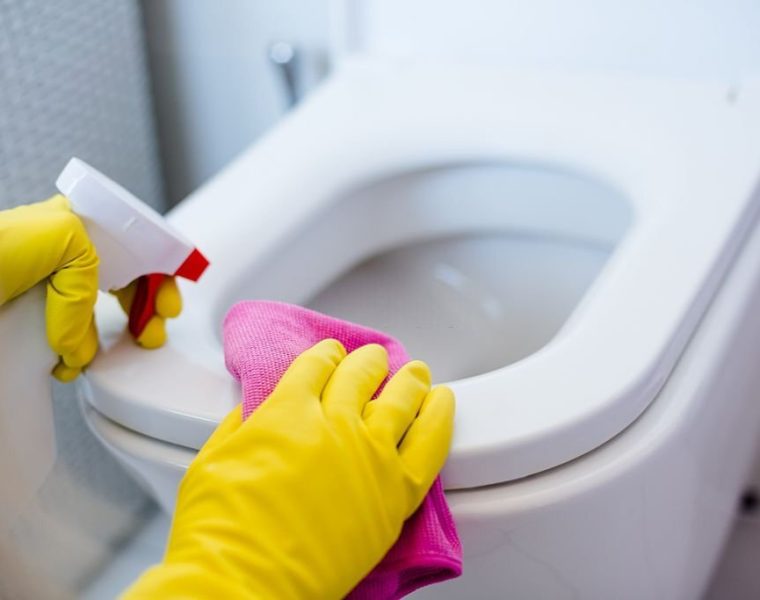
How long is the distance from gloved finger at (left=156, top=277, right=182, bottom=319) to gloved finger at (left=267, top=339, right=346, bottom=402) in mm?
103

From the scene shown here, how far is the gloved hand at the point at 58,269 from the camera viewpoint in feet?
1.63

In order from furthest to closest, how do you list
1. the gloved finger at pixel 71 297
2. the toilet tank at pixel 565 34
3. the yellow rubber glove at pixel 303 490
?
the toilet tank at pixel 565 34
the gloved finger at pixel 71 297
the yellow rubber glove at pixel 303 490

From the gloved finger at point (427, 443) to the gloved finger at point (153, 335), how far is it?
0.16 m

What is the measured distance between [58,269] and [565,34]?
48cm

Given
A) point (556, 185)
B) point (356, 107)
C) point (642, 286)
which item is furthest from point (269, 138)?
point (642, 286)

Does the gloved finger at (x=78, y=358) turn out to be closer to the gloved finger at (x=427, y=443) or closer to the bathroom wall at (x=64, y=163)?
the bathroom wall at (x=64, y=163)

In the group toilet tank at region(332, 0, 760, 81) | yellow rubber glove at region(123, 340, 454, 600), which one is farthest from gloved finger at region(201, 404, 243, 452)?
toilet tank at region(332, 0, 760, 81)

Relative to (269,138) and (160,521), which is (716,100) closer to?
(269,138)

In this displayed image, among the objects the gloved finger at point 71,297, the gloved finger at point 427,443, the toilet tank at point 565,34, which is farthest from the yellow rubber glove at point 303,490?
the toilet tank at point 565,34

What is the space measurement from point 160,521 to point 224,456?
205 millimetres

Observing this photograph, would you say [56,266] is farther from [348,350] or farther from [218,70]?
[218,70]

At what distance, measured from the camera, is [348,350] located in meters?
0.56

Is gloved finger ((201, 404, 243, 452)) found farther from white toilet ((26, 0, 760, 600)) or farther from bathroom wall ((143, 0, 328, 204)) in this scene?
bathroom wall ((143, 0, 328, 204))

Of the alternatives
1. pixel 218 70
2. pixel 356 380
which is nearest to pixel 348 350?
pixel 356 380
